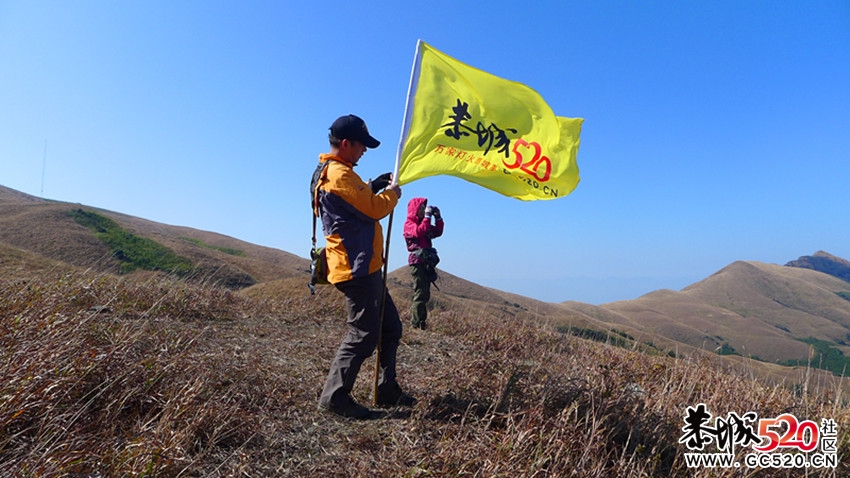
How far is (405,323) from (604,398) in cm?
426

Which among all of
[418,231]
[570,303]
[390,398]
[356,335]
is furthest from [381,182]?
[570,303]

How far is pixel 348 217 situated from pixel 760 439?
3.61 metres

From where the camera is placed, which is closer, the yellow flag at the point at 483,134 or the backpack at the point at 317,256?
the backpack at the point at 317,256

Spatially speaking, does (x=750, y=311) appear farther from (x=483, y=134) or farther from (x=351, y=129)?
(x=351, y=129)

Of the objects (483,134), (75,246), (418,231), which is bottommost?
(75,246)

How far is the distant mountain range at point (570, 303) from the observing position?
12320 millimetres

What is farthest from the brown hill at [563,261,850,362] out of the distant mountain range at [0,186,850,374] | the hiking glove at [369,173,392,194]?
the hiking glove at [369,173,392,194]

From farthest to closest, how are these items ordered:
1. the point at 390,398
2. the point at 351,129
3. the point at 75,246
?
the point at 75,246
the point at 390,398
the point at 351,129

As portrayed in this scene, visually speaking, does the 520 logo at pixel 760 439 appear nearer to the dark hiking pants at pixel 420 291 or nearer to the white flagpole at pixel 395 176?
the white flagpole at pixel 395 176

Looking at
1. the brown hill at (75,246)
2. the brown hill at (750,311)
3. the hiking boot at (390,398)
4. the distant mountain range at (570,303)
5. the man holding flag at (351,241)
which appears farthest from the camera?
the brown hill at (750,311)

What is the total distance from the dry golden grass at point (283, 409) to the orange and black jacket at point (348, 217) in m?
1.17

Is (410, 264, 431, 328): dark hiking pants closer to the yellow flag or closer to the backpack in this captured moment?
the yellow flag

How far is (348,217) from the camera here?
3523 millimetres

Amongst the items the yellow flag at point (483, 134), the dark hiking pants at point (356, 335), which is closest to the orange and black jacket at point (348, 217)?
the dark hiking pants at point (356, 335)
